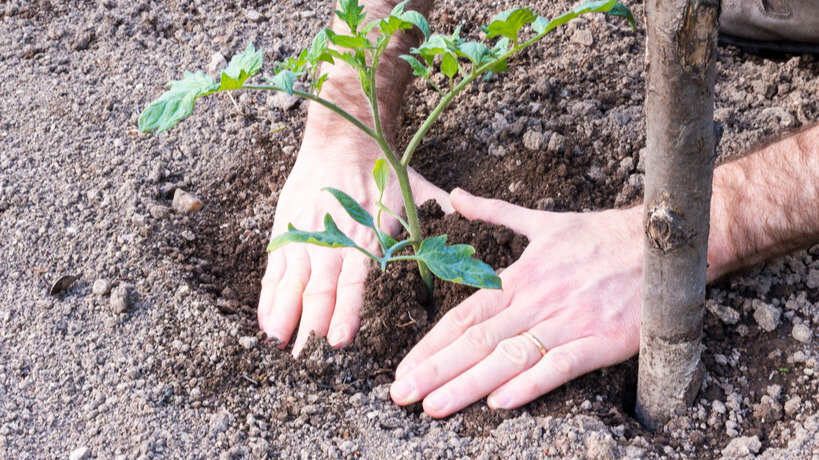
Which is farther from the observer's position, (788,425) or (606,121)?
(606,121)

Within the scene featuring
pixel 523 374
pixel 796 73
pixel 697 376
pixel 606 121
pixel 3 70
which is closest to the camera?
pixel 697 376

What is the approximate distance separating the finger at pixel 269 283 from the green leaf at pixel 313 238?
0.60 metres

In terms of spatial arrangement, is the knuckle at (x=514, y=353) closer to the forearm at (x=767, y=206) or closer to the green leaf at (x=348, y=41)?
the forearm at (x=767, y=206)

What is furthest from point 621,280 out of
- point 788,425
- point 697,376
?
point 788,425

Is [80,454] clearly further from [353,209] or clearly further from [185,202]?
[185,202]

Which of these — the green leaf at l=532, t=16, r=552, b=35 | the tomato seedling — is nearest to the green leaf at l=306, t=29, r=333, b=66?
the tomato seedling

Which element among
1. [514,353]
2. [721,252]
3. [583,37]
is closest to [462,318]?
[514,353]

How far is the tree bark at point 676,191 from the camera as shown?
3.49 ft

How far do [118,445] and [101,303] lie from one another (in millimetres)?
463

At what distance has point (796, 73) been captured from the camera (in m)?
2.65

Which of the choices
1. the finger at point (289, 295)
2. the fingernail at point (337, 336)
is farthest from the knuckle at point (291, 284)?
the fingernail at point (337, 336)

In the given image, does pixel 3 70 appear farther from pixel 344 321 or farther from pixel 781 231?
pixel 781 231

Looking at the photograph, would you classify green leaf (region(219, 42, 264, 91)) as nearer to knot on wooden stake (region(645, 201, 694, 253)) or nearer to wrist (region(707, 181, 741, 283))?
knot on wooden stake (region(645, 201, 694, 253))

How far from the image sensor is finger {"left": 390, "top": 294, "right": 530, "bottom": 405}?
1758 millimetres
